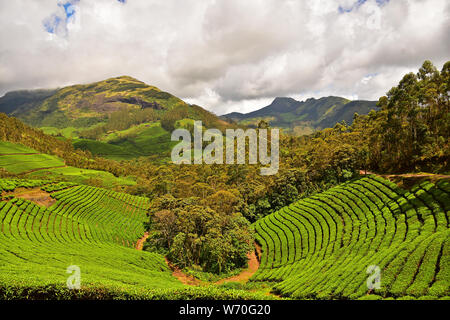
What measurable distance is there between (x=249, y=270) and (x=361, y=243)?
17.0 metres

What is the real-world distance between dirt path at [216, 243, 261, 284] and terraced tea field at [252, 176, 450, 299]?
1.92 meters

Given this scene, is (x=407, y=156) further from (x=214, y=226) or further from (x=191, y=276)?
(x=191, y=276)

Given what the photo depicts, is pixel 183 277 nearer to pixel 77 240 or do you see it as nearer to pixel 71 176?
pixel 77 240

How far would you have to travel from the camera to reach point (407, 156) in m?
36.9

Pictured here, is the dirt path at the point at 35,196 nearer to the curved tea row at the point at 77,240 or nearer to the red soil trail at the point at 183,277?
the curved tea row at the point at 77,240

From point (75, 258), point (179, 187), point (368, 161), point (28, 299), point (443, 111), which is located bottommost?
point (75, 258)

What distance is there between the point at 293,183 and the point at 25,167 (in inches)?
4585

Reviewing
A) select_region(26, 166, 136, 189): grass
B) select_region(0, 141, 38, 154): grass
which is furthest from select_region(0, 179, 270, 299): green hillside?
select_region(0, 141, 38, 154): grass

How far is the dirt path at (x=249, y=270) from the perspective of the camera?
30.8 metres

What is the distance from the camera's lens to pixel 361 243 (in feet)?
77.9

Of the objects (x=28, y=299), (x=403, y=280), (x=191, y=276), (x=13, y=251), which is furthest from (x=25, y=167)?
(x=403, y=280)

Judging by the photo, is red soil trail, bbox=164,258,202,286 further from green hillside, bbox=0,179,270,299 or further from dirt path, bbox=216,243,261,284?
dirt path, bbox=216,243,261,284
